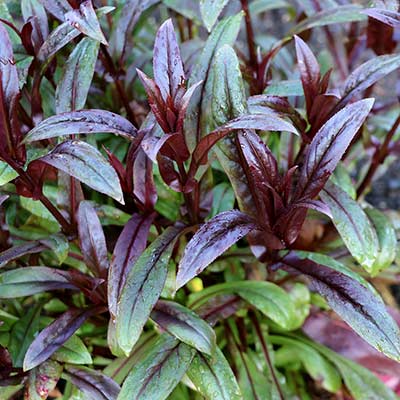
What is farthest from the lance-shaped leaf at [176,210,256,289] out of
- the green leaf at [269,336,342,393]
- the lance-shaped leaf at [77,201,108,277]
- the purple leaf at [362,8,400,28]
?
the green leaf at [269,336,342,393]

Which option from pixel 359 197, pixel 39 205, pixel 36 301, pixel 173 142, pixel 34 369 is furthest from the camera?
pixel 359 197

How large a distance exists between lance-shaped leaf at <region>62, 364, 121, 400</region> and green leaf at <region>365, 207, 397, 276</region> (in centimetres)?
51

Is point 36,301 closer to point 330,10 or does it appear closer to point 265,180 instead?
point 265,180

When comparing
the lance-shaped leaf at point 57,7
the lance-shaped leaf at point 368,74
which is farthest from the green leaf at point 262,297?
the lance-shaped leaf at point 57,7

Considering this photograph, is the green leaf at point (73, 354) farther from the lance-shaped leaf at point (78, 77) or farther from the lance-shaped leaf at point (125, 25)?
the lance-shaped leaf at point (125, 25)

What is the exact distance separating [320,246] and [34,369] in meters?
0.67

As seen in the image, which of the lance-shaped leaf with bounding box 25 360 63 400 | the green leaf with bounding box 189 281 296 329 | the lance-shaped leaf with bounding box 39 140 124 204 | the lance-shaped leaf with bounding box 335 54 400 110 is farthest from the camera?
the green leaf with bounding box 189 281 296 329

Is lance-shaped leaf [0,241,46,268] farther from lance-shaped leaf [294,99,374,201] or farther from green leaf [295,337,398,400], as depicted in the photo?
green leaf [295,337,398,400]

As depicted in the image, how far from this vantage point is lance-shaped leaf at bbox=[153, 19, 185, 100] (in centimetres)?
97

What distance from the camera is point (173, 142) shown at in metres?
0.94

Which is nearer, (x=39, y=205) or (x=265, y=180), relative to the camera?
(x=265, y=180)

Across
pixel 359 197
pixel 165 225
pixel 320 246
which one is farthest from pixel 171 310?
pixel 359 197

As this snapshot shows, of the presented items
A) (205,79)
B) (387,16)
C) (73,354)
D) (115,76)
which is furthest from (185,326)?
(387,16)

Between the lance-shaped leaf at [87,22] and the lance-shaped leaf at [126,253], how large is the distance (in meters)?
0.30
